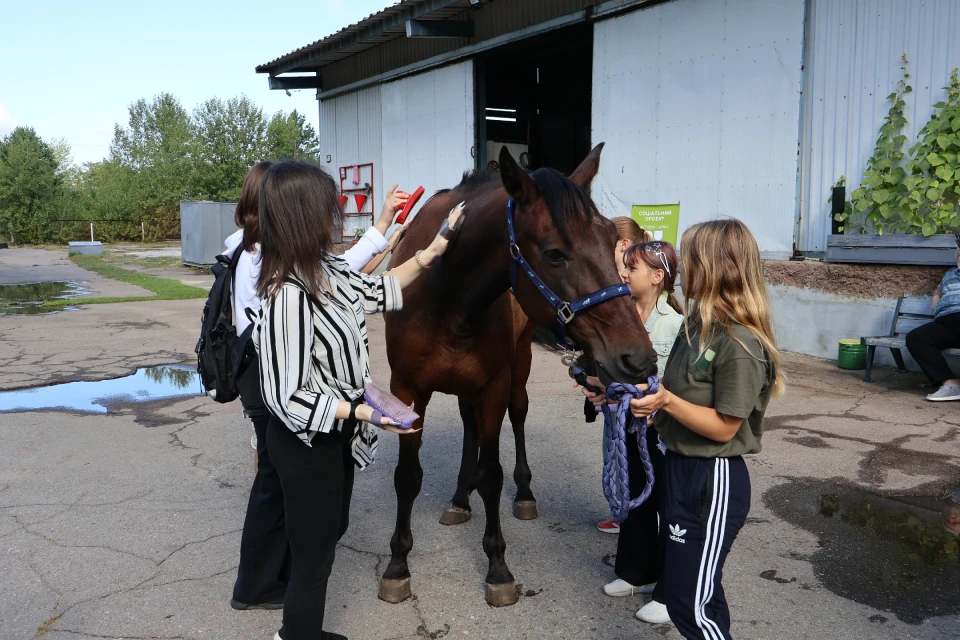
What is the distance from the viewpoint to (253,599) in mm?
3041

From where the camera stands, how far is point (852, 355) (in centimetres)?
732

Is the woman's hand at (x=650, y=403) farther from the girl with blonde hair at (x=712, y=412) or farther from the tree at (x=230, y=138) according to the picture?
the tree at (x=230, y=138)

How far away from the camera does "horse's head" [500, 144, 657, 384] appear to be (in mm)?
2322

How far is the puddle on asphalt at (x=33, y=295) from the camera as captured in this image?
12789mm

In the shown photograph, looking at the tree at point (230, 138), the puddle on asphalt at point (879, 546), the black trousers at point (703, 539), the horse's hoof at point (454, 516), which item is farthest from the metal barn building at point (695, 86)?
the tree at point (230, 138)

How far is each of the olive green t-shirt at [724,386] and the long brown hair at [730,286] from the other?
0.03m

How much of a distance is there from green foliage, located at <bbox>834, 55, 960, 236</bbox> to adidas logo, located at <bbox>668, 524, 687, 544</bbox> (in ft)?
19.8

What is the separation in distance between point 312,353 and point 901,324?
665 centimetres

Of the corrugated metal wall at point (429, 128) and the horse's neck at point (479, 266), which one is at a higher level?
the corrugated metal wall at point (429, 128)

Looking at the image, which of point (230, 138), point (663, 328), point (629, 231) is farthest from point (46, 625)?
point (230, 138)

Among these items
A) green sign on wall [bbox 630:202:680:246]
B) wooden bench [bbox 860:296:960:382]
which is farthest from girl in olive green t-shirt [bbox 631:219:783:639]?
green sign on wall [bbox 630:202:680:246]

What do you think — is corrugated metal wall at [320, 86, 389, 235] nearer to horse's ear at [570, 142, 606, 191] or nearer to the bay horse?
the bay horse

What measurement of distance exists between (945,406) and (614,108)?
18.9ft

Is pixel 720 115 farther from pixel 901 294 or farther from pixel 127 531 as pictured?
pixel 127 531
